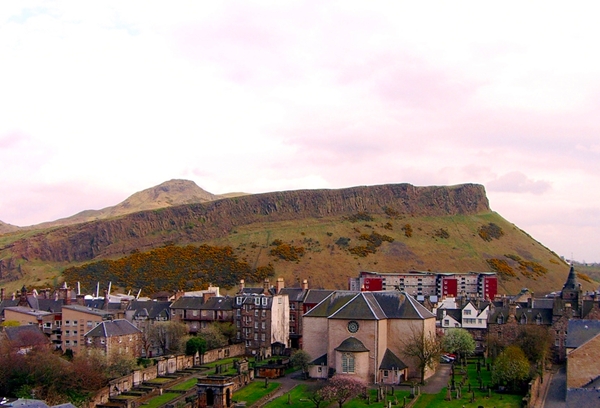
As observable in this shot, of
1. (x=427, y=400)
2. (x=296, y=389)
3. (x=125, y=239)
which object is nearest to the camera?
(x=427, y=400)

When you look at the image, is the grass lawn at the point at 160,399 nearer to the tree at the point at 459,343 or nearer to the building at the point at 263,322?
the building at the point at 263,322

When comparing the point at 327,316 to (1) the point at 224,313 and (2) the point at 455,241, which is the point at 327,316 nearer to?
(1) the point at 224,313

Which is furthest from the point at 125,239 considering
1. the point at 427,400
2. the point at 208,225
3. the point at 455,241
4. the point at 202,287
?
the point at 427,400

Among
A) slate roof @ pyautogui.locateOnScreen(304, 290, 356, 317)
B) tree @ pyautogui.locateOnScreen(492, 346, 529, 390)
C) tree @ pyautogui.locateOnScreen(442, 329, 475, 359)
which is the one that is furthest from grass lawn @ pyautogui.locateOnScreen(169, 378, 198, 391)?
tree @ pyautogui.locateOnScreen(492, 346, 529, 390)

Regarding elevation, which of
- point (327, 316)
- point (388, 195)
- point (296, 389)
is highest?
point (388, 195)

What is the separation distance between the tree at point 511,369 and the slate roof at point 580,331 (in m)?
6.37

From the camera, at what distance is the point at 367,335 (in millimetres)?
63094

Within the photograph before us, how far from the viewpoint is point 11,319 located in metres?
81.8

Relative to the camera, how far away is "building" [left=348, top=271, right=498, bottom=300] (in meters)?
130

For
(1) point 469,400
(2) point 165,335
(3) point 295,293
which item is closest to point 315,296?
(3) point 295,293

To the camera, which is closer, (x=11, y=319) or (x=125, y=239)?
(x=11, y=319)

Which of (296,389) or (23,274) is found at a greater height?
(23,274)

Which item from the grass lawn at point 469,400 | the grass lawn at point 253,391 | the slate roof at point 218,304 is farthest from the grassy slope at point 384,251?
the grass lawn at point 469,400

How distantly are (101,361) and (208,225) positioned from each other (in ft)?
396
